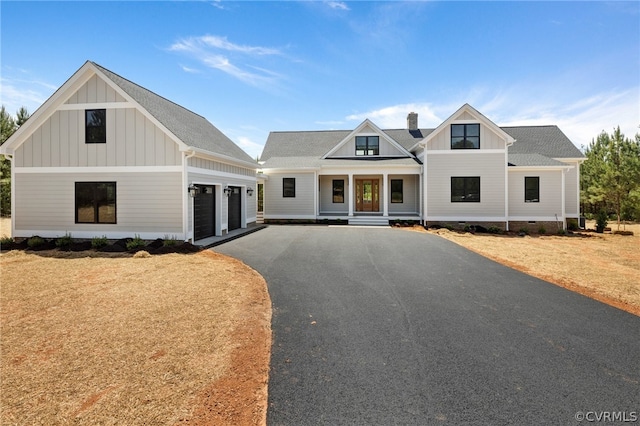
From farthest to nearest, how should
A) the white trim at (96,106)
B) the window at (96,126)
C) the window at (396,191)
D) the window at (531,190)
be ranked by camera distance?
the window at (396,191), the window at (531,190), the window at (96,126), the white trim at (96,106)

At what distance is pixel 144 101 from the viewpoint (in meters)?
12.3

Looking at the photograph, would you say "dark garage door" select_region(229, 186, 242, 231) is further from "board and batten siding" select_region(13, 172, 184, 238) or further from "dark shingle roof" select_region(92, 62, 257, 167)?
"board and batten siding" select_region(13, 172, 184, 238)

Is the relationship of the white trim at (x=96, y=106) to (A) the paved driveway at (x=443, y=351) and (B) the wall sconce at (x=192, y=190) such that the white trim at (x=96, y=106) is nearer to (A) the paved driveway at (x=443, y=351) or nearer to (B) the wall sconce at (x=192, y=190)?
(B) the wall sconce at (x=192, y=190)

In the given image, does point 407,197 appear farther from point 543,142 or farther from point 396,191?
point 543,142

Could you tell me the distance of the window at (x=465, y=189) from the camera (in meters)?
17.5

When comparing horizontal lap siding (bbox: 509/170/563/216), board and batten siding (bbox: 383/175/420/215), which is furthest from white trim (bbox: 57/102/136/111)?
horizontal lap siding (bbox: 509/170/563/216)

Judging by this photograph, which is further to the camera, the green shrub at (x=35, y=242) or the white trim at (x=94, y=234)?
the white trim at (x=94, y=234)

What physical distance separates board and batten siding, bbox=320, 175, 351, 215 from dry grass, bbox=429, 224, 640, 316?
7274mm

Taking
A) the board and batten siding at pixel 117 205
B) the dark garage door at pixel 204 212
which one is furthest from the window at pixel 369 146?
the board and batten siding at pixel 117 205

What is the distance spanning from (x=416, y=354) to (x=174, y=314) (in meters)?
3.85

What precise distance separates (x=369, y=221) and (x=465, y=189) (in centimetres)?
564

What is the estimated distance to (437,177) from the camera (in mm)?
17750

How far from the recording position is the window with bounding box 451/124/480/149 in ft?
57.1

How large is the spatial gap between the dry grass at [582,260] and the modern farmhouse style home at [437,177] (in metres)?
2.03
